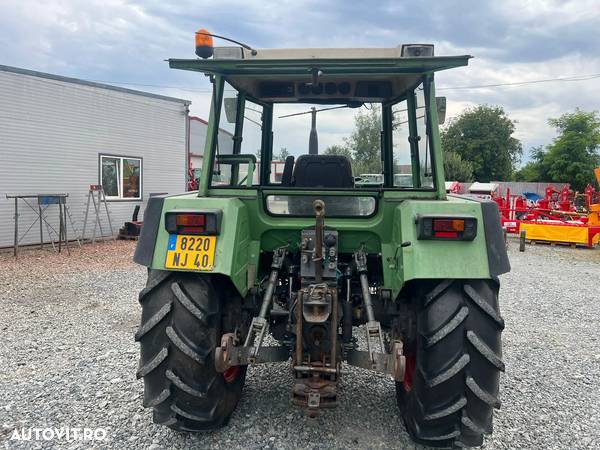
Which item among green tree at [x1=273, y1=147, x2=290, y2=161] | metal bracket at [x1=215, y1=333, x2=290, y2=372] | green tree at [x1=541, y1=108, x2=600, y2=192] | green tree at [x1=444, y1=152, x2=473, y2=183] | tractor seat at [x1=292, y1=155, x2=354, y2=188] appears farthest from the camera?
green tree at [x1=444, y1=152, x2=473, y2=183]

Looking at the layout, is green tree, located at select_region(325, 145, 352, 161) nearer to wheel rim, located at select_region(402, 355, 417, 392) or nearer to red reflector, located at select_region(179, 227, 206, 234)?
red reflector, located at select_region(179, 227, 206, 234)

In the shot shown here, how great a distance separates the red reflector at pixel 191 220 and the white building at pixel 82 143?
32.7 feet

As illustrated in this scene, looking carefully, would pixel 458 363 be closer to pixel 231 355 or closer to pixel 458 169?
pixel 231 355

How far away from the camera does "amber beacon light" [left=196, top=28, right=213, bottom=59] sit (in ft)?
9.23

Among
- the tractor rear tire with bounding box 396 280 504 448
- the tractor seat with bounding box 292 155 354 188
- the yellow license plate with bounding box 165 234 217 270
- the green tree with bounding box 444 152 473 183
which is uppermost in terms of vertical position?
the green tree with bounding box 444 152 473 183

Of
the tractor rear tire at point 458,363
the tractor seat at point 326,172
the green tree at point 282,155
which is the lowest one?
the tractor rear tire at point 458,363

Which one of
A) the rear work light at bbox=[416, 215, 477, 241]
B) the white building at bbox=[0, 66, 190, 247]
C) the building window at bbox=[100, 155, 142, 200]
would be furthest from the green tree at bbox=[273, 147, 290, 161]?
the building window at bbox=[100, 155, 142, 200]

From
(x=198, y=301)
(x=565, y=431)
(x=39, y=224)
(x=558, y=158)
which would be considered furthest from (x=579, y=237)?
(x=558, y=158)

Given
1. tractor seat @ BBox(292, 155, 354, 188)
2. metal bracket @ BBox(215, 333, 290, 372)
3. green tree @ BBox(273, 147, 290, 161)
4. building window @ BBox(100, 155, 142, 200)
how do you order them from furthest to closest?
building window @ BBox(100, 155, 142, 200)
green tree @ BBox(273, 147, 290, 161)
tractor seat @ BBox(292, 155, 354, 188)
metal bracket @ BBox(215, 333, 290, 372)

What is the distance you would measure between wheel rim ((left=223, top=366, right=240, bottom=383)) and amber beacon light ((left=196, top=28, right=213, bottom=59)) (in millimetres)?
2031

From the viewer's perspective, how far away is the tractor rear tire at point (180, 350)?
2721 millimetres

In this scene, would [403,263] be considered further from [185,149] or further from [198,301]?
[185,149]

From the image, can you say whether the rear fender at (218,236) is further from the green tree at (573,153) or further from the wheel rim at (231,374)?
the green tree at (573,153)

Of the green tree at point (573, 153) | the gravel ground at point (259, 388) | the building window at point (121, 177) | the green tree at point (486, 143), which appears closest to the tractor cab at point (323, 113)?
the gravel ground at point (259, 388)
